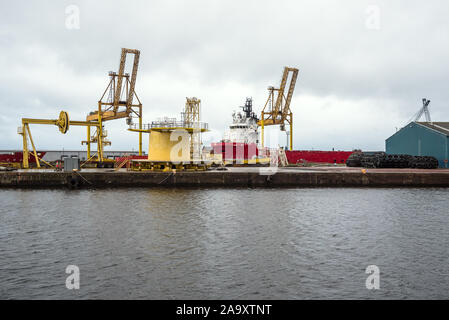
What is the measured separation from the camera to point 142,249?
10.7 meters

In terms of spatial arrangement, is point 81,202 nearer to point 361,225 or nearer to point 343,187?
point 361,225

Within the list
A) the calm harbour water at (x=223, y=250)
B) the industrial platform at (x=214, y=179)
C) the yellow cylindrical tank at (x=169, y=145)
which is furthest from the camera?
the yellow cylindrical tank at (x=169, y=145)

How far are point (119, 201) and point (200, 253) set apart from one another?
39.0 ft

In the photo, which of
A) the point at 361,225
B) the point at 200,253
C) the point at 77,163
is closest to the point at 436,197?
the point at 361,225

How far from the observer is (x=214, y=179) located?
1150 inches

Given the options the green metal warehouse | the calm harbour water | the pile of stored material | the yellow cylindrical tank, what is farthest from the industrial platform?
the green metal warehouse

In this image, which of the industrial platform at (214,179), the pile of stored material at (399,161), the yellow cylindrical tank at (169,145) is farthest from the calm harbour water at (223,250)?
the pile of stored material at (399,161)

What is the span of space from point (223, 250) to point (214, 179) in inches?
737

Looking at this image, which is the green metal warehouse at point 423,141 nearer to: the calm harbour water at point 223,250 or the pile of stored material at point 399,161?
the pile of stored material at point 399,161

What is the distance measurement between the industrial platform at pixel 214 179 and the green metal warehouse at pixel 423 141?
1355 centimetres

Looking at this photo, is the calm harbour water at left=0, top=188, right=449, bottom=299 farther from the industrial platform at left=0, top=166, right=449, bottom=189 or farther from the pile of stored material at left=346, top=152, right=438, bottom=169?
the pile of stored material at left=346, top=152, right=438, bottom=169

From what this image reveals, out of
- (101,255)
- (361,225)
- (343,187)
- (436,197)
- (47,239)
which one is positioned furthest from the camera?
(343,187)

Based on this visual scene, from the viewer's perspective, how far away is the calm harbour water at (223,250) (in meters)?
7.70

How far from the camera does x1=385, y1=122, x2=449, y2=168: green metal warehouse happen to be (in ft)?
134
